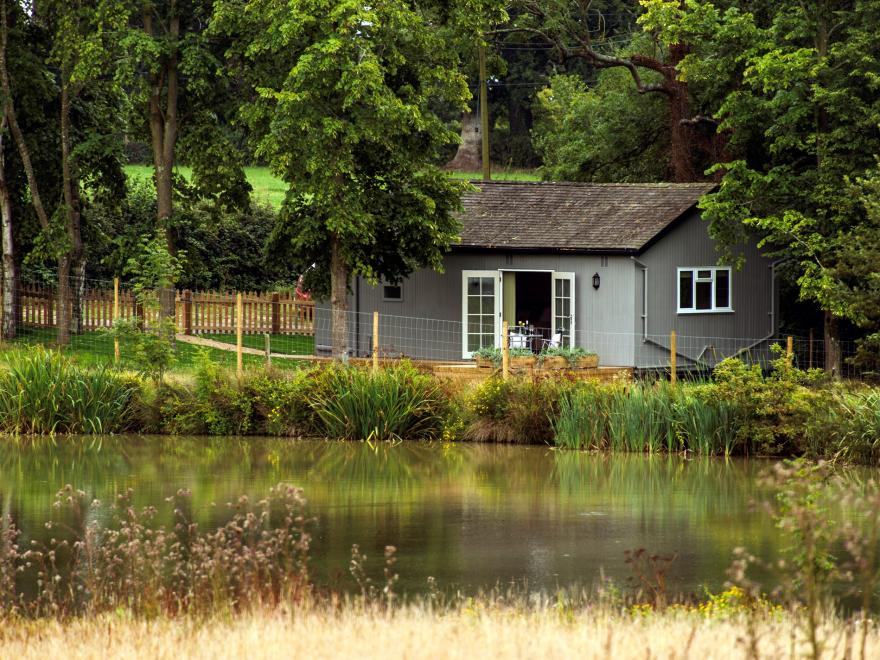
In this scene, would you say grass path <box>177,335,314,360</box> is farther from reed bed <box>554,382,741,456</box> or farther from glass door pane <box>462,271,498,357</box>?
reed bed <box>554,382,741,456</box>

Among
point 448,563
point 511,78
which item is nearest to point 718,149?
point 448,563

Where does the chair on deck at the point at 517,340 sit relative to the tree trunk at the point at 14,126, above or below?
below

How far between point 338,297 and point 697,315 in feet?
27.2

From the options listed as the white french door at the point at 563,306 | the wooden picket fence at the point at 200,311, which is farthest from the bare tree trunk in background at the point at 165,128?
the white french door at the point at 563,306

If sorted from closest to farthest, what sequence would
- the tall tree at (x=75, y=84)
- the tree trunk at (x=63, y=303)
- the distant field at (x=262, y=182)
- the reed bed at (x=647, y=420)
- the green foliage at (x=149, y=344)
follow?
the reed bed at (x=647, y=420) < the green foliage at (x=149, y=344) < the tall tree at (x=75, y=84) < the tree trunk at (x=63, y=303) < the distant field at (x=262, y=182)

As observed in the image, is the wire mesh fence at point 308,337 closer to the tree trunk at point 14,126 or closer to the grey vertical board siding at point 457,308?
the grey vertical board siding at point 457,308

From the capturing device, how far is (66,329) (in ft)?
115

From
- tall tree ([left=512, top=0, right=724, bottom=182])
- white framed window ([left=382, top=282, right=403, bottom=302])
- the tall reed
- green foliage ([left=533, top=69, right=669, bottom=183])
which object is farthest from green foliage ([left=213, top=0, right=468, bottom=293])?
the tall reed

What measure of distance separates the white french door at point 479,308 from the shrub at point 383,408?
9.51 m

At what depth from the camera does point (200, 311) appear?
131ft

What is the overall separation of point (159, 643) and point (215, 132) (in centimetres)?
2493

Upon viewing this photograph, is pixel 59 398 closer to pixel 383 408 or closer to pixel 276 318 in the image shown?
pixel 383 408

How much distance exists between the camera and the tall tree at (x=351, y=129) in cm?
2844

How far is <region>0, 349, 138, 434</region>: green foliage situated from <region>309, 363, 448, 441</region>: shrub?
338cm
